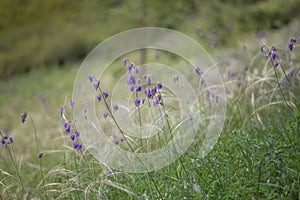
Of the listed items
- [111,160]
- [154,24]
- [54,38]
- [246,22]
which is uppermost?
[54,38]

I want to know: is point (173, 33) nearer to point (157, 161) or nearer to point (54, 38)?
point (54, 38)

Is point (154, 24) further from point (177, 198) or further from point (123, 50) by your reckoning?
point (177, 198)

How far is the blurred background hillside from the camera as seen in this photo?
8531 millimetres

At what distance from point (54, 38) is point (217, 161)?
42.0ft

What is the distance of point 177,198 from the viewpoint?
2.20 m

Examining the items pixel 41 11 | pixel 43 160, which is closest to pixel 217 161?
pixel 43 160

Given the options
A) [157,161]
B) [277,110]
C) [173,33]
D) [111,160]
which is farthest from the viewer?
[173,33]

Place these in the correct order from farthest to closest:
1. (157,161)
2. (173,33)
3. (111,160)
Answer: (173,33) → (111,160) → (157,161)

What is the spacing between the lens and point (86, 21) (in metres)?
13.9

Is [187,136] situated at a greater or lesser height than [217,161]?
greater

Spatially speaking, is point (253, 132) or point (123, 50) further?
point (123, 50)

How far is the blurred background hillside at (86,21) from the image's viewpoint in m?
8.53

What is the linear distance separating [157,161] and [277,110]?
1348mm

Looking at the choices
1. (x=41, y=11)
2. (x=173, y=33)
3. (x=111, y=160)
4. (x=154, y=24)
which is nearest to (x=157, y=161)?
(x=111, y=160)
